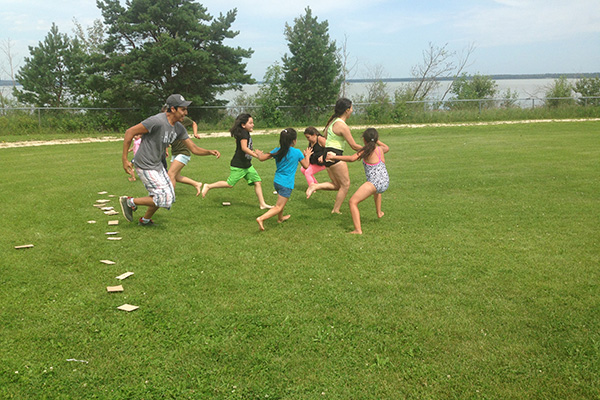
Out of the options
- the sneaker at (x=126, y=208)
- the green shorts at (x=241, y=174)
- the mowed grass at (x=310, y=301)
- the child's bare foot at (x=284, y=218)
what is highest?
the green shorts at (x=241, y=174)

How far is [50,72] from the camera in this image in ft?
119

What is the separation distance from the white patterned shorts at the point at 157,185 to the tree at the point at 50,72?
3378 cm

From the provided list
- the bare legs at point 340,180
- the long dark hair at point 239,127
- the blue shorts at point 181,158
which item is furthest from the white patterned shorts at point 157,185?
the bare legs at point 340,180

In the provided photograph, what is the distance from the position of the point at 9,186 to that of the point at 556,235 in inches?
404

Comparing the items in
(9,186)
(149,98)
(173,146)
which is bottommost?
(9,186)

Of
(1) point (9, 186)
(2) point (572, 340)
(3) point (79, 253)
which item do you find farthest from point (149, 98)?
(2) point (572, 340)

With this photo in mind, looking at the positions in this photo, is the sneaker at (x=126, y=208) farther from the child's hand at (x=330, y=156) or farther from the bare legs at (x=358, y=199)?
the bare legs at (x=358, y=199)

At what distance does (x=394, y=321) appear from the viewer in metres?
4.04

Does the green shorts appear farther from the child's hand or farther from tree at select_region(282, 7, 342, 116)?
tree at select_region(282, 7, 342, 116)

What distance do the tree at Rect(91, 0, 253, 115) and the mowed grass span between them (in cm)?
2008

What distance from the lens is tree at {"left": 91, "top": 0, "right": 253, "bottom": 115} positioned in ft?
88.9

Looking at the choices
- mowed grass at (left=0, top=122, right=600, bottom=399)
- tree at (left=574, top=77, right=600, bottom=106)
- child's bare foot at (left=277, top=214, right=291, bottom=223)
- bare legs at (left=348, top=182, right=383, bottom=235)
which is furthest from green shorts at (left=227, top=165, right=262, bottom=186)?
tree at (left=574, top=77, right=600, bottom=106)

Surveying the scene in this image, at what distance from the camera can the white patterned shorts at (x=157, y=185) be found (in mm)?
6500

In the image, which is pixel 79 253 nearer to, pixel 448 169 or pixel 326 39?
pixel 448 169
